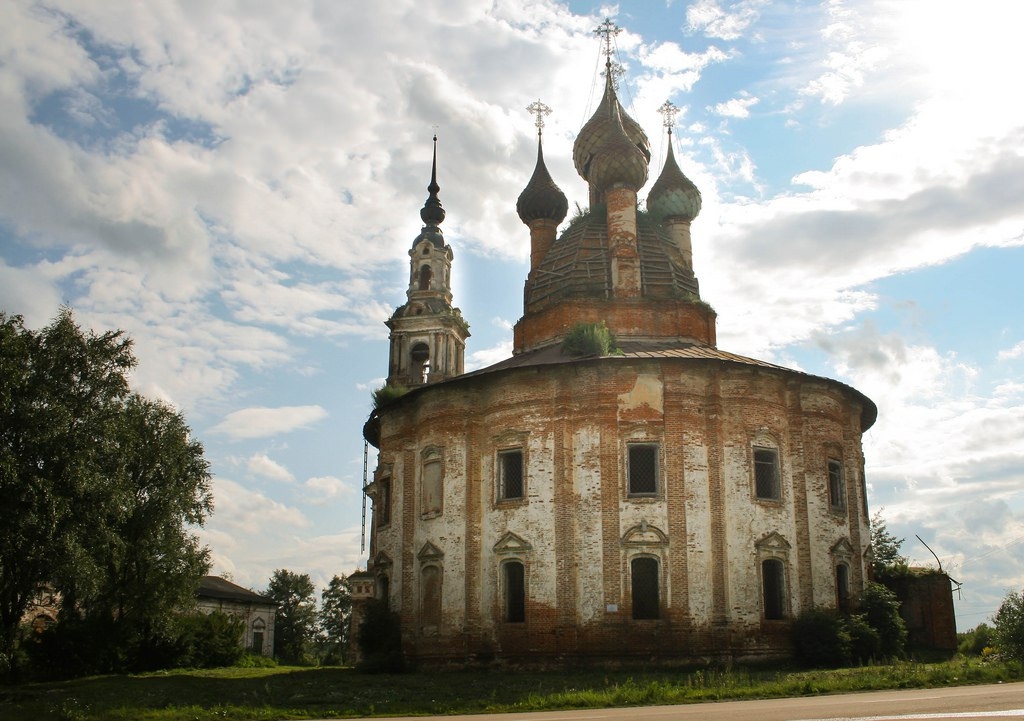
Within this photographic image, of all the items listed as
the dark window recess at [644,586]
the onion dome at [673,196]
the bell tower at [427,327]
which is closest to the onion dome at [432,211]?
the bell tower at [427,327]

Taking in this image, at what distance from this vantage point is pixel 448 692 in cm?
1753

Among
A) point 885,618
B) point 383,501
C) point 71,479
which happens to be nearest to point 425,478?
point 383,501

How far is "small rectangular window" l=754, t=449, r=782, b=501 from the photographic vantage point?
78.5 feet

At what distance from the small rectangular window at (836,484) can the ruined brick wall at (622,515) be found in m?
0.22

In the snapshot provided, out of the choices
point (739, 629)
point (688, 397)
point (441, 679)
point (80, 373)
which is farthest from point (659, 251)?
point (80, 373)

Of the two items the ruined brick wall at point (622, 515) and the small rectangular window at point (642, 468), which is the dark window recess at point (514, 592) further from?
the small rectangular window at point (642, 468)

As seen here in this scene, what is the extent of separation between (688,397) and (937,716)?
536 inches

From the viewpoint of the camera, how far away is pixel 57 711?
1571 cm

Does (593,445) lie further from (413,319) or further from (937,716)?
(413,319)

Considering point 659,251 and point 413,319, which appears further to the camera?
point 413,319

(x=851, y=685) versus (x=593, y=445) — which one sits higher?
(x=593, y=445)

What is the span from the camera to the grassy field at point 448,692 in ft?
49.8

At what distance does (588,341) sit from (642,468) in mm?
3508

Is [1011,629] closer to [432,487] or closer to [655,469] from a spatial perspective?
[655,469]
